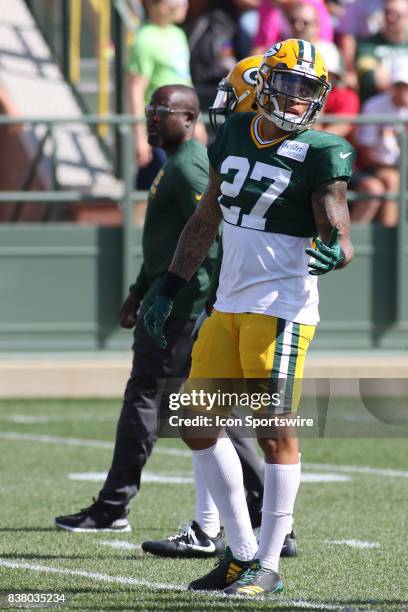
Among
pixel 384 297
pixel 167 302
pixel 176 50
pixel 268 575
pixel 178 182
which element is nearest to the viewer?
pixel 268 575

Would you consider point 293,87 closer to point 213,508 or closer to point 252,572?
point 252,572

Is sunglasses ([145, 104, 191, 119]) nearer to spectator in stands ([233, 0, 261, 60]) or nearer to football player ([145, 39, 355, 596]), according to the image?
football player ([145, 39, 355, 596])

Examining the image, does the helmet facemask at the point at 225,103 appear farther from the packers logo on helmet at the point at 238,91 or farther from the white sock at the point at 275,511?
the white sock at the point at 275,511

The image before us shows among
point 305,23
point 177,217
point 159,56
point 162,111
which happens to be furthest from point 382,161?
point 177,217

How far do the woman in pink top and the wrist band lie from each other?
299 inches

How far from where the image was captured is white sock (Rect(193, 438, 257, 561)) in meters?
5.43

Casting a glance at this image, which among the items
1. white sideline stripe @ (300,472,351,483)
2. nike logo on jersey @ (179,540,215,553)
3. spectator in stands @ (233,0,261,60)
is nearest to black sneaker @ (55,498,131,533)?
nike logo on jersey @ (179,540,215,553)

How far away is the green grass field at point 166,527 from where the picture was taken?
5.37 metres

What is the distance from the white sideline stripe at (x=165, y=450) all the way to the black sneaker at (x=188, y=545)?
2.60m

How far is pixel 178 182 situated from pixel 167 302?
118 centimetres

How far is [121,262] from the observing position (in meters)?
12.8

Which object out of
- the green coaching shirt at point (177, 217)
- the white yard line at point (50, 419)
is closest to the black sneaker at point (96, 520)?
the green coaching shirt at point (177, 217)

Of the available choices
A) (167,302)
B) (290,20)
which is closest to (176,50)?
(290,20)

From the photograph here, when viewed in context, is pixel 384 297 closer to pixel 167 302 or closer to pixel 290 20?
pixel 290 20
